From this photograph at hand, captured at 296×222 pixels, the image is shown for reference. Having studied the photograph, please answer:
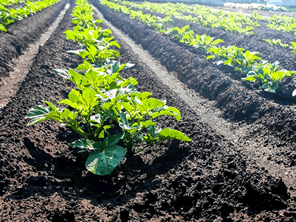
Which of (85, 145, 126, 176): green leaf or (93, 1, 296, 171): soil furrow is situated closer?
(85, 145, 126, 176): green leaf

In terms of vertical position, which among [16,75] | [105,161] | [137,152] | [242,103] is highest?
[242,103]

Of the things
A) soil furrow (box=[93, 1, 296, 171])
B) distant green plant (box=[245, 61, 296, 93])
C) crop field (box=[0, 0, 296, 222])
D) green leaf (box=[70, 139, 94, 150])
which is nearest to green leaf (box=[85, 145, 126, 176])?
crop field (box=[0, 0, 296, 222])

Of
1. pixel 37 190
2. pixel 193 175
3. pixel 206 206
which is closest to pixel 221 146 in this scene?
pixel 193 175

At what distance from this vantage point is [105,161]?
7.39ft

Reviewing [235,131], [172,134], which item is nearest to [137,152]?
[172,134]

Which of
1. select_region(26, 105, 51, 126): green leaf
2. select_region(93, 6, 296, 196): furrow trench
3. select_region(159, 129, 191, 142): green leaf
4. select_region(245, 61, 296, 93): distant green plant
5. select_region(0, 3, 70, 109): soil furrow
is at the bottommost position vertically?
select_region(0, 3, 70, 109): soil furrow

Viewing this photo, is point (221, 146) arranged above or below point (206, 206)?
above

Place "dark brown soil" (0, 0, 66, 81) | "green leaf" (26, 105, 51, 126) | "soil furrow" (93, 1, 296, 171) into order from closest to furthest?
"green leaf" (26, 105, 51, 126) < "soil furrow" (93, 1, 296, 171) < "dark brown soil" (0, 0, 66, 81)

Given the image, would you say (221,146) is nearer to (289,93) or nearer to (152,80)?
(152,80)

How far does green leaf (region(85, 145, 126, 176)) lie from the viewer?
2.18 meters

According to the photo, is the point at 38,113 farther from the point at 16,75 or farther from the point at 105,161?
the point at 16,75

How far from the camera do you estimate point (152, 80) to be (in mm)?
5738

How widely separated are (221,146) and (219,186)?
0.73m

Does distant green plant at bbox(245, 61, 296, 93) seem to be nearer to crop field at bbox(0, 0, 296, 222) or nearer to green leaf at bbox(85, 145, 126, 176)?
crop field at bbox(0, 0, 296, 222)
